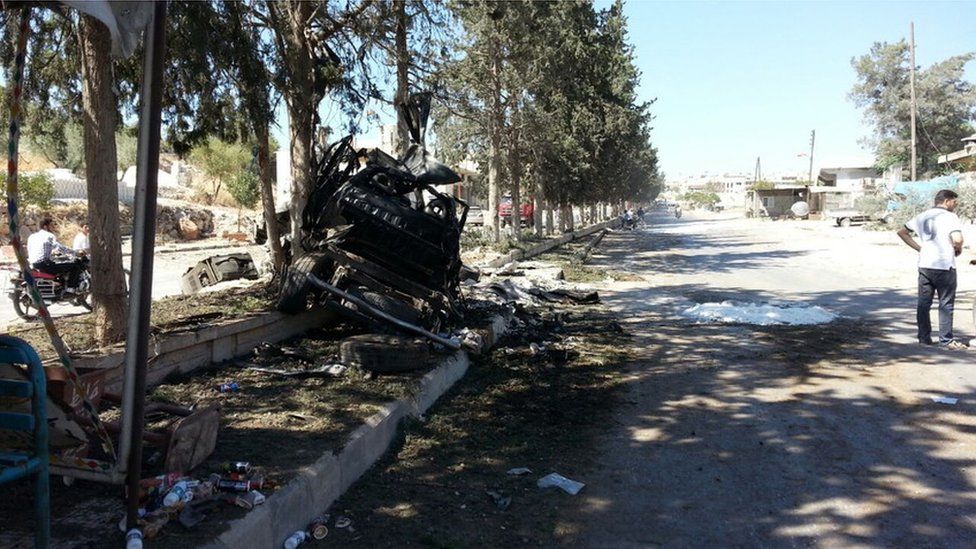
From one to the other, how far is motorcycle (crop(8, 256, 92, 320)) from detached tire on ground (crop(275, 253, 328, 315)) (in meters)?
4.64

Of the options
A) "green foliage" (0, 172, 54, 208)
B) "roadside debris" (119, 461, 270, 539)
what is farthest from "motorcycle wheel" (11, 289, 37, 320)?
"green foliage" (0, 172, 54, 208)

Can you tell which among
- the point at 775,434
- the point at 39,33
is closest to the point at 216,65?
the point at 39,33

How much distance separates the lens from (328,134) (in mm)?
11617

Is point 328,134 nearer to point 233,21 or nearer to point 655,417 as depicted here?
point 233,21

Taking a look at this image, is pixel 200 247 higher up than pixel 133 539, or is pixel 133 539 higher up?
pixel 200 247

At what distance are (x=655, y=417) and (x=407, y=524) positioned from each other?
9.42 ft

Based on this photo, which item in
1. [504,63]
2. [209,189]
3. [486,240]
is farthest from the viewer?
[209,189]

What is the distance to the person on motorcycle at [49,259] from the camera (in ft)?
35.9

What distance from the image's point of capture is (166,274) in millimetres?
19547

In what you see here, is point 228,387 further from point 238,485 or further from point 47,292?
point 47,292

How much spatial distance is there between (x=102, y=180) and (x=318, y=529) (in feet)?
13.0

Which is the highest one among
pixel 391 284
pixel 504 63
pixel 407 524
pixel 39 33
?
pixel 504 63

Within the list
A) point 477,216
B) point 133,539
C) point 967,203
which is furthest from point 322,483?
point 477,216

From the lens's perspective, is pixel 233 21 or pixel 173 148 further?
pixel 173 148
